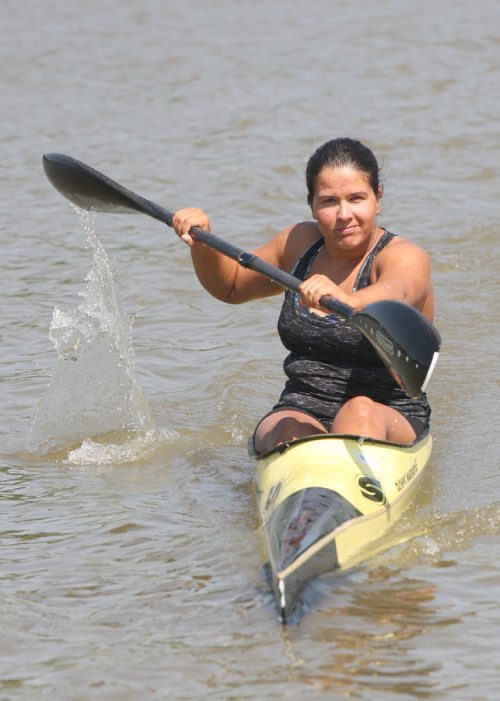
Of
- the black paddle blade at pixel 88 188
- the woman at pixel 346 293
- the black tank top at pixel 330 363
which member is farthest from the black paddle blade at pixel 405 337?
the black paddle blade at pixel 88 188

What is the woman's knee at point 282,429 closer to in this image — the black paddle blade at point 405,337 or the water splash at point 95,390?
→ the black paddle blade at point 405,337

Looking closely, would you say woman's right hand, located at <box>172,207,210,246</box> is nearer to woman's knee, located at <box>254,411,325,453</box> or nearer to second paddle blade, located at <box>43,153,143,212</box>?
second paddle blade, located at <box>43,153,143,212</box>

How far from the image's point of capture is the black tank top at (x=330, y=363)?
16.0 ft

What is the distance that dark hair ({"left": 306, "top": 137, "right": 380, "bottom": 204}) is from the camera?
4781 mm

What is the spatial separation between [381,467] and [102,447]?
6.03ft

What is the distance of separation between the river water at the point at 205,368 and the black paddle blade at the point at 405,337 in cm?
60

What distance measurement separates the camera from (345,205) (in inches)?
189

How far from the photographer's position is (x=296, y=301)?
4961 mm

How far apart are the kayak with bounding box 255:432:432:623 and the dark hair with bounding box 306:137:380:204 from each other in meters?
1.05

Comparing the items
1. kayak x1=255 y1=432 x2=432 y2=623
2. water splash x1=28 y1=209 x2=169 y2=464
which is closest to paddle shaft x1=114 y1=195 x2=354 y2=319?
kayak x1=255 y1=432 x2=432 y2=623

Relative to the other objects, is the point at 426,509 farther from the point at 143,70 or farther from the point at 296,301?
the point at 143,70

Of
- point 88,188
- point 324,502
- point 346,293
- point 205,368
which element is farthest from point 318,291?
point 205,368

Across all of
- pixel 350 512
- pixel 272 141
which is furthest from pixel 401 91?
pixel 350 512

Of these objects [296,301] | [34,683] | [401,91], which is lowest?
[401,91]
